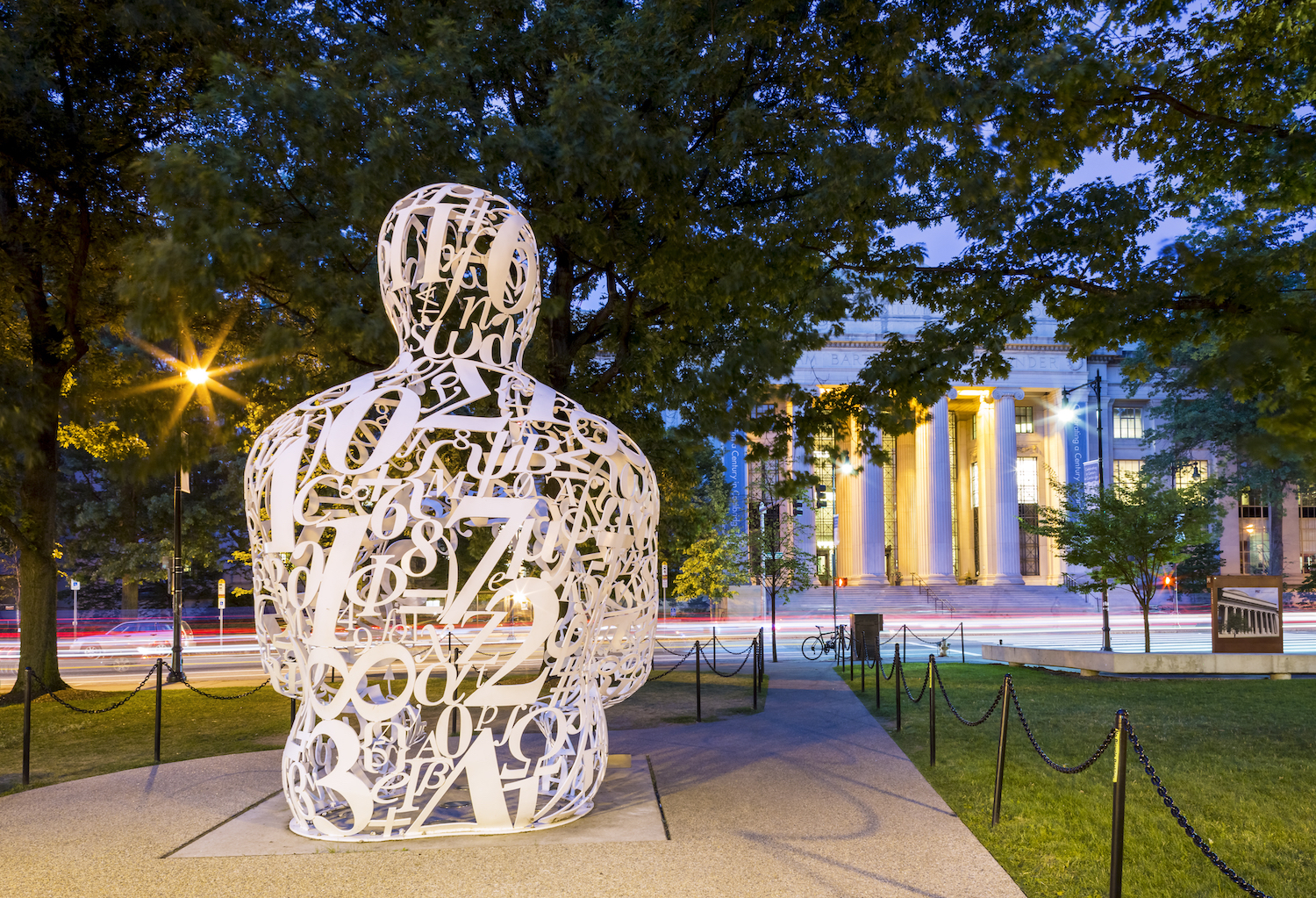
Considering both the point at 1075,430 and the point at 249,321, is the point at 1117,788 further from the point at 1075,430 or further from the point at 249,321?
the point at 1075,430

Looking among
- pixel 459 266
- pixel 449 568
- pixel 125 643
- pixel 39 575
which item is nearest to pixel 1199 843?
pixel 449 568

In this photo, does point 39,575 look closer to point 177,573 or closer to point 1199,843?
point 177,573

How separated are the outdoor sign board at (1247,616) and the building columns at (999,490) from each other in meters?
35.1

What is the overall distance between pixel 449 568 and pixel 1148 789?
6.92m

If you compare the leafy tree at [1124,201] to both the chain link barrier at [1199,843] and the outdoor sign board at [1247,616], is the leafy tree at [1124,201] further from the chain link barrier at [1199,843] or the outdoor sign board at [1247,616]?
the outdoor sign board at [1247,616]

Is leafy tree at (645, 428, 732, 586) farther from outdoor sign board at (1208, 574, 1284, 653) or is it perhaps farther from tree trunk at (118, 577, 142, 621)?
tree trunk at (118, 577, 142, 621)

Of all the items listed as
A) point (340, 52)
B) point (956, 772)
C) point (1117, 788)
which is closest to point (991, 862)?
point (1117, 788)

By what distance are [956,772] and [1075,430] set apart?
183ft

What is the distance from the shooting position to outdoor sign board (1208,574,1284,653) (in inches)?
852

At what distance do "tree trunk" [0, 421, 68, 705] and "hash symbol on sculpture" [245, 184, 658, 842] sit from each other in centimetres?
1167

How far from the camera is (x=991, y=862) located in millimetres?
6746

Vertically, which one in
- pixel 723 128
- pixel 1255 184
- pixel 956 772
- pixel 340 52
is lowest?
pixel 956 772

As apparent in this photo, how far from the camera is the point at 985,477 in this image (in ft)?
193

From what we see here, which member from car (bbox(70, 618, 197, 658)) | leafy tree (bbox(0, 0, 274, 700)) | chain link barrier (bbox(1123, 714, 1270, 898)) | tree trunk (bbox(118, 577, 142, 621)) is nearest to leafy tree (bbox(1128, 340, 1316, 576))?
leafy tree (bbox(0, 0, 274, 700))
